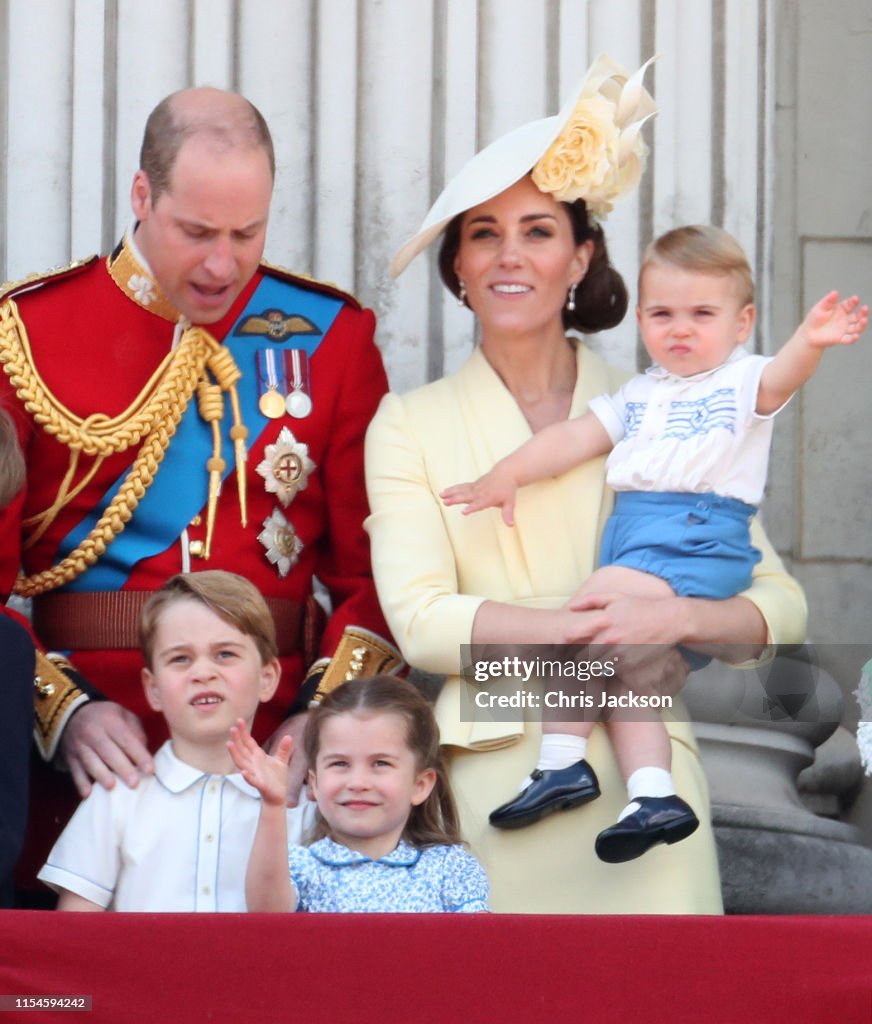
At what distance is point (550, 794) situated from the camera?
361 cm

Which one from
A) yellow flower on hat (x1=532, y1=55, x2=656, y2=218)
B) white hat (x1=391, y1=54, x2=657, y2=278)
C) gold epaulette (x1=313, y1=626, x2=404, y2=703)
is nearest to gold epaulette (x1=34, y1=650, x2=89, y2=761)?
gold epaulette (x1=313, y1=626, x2=404, y2=703)

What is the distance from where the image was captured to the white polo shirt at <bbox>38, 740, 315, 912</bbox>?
3.44 meters

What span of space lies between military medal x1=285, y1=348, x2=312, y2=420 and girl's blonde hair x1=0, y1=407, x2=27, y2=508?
2.00ft

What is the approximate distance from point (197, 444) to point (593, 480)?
70 centimetres

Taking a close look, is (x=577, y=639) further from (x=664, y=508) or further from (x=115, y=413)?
(x=115, y=413)

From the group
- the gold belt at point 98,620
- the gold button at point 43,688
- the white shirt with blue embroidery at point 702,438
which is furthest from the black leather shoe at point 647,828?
the gold button at point 43,688

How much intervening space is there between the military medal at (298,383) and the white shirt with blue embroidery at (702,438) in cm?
62

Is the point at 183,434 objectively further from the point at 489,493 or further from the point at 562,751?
the point at 562,751

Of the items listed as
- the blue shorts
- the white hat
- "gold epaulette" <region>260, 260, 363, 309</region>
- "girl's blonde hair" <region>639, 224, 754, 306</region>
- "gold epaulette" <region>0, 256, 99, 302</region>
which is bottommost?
the blue shorts

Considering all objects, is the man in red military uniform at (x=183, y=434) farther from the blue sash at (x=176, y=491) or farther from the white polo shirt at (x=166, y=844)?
the white polo shirt at (x=166, y=844)

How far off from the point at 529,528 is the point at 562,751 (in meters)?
0.44

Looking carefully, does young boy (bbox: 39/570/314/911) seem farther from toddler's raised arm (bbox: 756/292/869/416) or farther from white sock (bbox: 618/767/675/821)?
toddler's raised arm (bbox: 756/292/869/416)

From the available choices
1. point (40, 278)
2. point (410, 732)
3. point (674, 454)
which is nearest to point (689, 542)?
point (674, 454)

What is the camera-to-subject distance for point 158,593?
12.0ft
